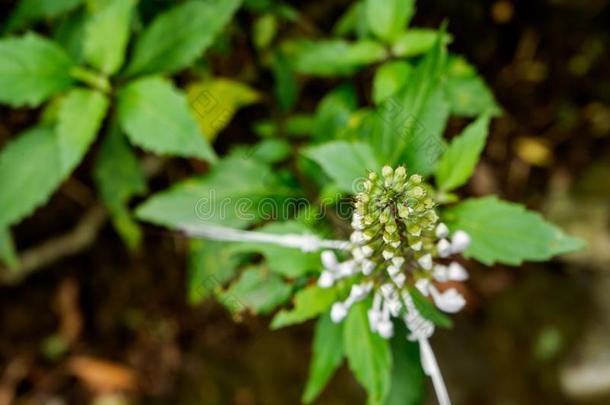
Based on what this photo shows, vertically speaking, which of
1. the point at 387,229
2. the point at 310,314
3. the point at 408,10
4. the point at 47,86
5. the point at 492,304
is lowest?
the point at 492,304

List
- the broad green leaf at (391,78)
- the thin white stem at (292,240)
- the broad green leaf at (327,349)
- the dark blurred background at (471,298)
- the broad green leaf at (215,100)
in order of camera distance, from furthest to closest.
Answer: the dark blurred background at (471,298), the broad green leaf at (215,100), the broad green leaf at (391,78), the broad green leaf at (327,349), the thin white stem at (292,240)

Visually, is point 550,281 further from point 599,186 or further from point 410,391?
point 410,391

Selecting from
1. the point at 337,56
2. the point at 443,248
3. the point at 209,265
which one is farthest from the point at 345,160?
the point at 209,265

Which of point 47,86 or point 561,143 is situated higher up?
point 47,86

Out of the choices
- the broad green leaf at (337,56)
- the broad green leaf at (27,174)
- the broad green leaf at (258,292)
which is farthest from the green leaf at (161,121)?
the broad green leaf at (337,56)

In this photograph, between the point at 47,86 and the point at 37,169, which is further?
the point at 37,169

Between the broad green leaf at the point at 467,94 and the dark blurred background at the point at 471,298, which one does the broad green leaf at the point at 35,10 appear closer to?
the dark blurred background at the point at 471,298

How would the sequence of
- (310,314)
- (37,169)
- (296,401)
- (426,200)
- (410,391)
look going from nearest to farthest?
(426,200) → (310,314) → (410,391) → (37,169) → (296,401)

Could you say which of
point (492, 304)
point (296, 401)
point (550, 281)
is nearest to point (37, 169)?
point (296, 401)
